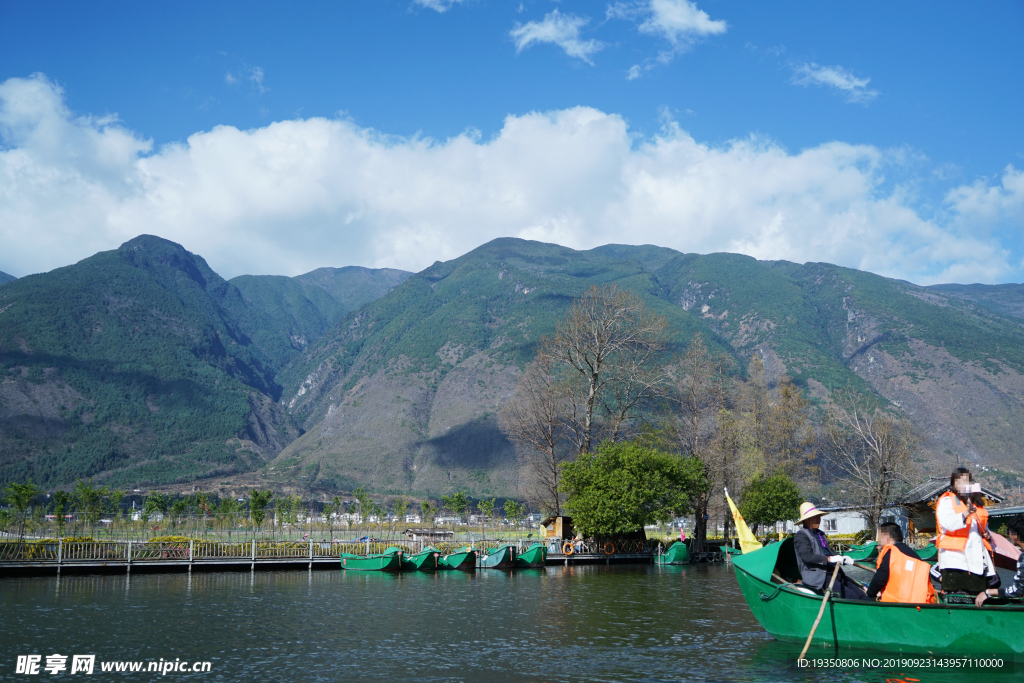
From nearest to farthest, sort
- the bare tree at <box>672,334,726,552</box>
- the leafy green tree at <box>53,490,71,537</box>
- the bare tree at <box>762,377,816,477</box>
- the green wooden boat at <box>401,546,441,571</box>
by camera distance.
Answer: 1. the green wooden boat at <box>401,546,441,571</box>
2. the leafy green tree at <box>53,490,71,537</box>
3. the bare tree at <box>672,334,726,552</box>
4. the bare tree at <box>762,377,816,477</box>

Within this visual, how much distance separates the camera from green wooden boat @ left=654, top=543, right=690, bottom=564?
50.5 meters

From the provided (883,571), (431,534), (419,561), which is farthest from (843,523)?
(883,571)

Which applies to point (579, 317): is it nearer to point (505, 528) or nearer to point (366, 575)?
point (366, 575)

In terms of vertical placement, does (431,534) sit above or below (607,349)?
below

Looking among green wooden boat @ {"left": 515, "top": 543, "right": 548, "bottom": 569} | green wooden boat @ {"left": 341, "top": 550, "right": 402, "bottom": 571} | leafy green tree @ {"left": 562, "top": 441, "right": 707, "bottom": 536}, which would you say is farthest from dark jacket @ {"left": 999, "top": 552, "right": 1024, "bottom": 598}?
leafy green tree @ {"left": 562, "top": 441, "right": 707, "bottom": 536}

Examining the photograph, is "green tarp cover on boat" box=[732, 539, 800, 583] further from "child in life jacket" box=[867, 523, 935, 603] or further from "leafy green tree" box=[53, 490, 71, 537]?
"leafy green tree" box=[53, 490, 71, 537]

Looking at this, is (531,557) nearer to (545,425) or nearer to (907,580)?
(545,425)

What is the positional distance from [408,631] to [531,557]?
86.8 feet

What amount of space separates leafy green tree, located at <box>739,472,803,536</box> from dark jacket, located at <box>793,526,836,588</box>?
163 feet

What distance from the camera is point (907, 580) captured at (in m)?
14.2

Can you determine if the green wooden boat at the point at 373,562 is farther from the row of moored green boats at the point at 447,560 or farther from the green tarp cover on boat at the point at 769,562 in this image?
the green tarp cover on boat at the point at 769,562

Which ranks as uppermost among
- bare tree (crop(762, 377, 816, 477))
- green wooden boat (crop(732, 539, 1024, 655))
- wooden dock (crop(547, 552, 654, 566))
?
bare tree (crop(762, 377, 816, 477))

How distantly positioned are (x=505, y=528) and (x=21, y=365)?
14428 centimetres

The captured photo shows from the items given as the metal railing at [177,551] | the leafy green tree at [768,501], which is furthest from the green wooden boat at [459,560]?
the leafy green tree at [768,501]
